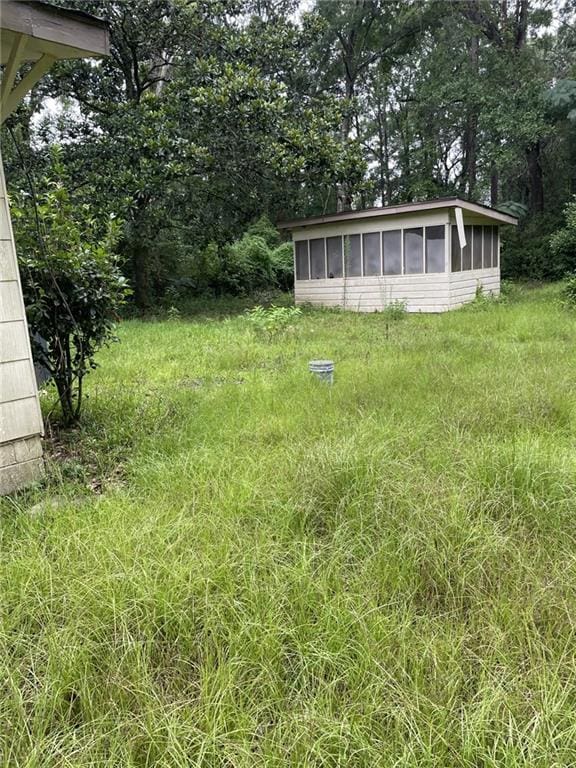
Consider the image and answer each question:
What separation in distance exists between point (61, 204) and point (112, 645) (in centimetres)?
331

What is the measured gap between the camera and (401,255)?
39.5ft

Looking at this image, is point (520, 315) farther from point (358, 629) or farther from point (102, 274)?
point (358, 629)

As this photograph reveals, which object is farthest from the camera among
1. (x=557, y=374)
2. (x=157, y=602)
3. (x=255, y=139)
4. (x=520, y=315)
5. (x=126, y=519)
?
(x=255, y=139)

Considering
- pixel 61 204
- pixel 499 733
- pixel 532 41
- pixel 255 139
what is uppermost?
pixel 532 41

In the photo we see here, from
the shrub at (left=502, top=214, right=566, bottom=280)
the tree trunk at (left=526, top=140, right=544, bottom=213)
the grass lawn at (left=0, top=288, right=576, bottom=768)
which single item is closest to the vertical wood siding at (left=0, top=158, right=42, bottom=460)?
the grass lawn at (left=0, top=288, right=576, bottom=768)

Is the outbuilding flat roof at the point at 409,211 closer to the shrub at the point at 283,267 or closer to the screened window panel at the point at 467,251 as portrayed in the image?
the screened window panel at the point at 467,251

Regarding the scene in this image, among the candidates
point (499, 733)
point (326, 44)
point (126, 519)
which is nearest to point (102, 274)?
point (126, 519)

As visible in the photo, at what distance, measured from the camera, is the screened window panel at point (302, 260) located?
13.9m

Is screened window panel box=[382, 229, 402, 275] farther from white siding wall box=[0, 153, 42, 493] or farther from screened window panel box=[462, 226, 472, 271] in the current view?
white siding wall box=[0, 153, 42, 493]

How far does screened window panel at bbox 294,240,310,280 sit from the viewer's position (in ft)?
45.6

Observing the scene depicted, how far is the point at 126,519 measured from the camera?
242 centimetres

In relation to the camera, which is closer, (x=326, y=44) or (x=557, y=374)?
(x=557, y=374)

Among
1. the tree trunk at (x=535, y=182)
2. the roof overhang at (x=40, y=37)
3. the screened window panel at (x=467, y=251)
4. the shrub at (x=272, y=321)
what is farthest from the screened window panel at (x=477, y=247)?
the roof overhang at (x=40, y=37)

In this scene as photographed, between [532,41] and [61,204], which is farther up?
[532,41]
